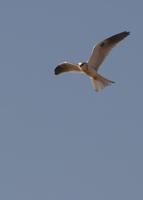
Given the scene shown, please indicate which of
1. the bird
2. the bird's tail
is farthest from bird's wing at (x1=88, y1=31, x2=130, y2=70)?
the bird's tail

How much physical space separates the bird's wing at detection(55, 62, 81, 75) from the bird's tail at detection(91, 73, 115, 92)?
1.20 m

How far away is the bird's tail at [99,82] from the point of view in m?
16.4

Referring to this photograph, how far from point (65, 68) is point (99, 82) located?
2.17 m

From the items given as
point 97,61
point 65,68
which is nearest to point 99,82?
point 97,61

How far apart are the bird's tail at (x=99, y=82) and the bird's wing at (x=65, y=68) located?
1.20 metres

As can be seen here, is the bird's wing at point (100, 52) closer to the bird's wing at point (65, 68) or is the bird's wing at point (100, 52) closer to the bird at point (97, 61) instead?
the bird at point (97, 61)

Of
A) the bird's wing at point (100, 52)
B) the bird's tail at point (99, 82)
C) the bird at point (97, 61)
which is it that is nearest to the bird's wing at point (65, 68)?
the bird at point (97, 61)

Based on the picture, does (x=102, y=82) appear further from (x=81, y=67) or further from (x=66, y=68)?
(x=66, y=68)

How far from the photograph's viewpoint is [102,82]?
16.6 metres

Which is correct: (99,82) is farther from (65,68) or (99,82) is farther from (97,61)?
(65,68)

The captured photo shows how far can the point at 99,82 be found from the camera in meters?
16.9

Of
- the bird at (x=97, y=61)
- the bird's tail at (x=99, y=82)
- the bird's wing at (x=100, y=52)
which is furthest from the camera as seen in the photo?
the bird's wing at (x=100, y=52)

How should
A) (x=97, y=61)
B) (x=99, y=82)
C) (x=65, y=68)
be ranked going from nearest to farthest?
1. (x=99, y=82)
2. (x=97, y=61)
3. (x=65, y=68)

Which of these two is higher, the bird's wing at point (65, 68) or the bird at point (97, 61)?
the bird's wing at point (65, 68)
